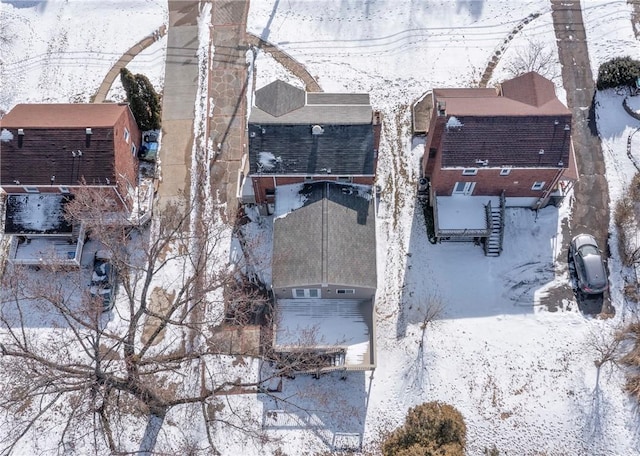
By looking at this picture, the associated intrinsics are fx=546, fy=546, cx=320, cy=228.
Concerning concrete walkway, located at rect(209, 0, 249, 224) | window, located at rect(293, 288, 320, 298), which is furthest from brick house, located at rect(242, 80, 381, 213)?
window, located at rect(293, 288, 320, 298)

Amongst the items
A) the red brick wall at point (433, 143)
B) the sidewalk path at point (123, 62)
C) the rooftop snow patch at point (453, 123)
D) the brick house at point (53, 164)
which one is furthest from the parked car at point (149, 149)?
the rooftop snow patch at point (453, 123)

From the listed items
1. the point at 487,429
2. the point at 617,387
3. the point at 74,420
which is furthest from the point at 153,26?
the point at 617,387

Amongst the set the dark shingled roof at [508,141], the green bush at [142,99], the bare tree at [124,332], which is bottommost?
the bare tree at [124,332]

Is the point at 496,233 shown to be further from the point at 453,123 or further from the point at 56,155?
the point at 56,155

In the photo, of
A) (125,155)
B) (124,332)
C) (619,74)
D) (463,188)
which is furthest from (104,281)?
(619,74)

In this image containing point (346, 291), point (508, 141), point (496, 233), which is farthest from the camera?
point (496, 233)

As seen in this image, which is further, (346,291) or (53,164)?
(53,164)

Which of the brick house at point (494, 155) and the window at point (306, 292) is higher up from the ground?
the brick house at point (494, 155)

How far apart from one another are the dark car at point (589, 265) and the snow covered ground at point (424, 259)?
4.14ft

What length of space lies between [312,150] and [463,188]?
1192 cm

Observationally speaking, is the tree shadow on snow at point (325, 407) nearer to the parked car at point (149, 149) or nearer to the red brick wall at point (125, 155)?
the red brick wall at point (125, 155)

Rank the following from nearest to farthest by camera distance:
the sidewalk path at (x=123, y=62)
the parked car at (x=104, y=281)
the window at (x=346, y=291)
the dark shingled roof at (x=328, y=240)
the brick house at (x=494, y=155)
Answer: the dark shingled roof at (x=328, y=240) → the window at (x=346, y=291) → the brick house at (x=494, y=155) → the parked car at (x=104, y=281) → the sidewalk path at (x=123, y=62)

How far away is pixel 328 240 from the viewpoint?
121ft

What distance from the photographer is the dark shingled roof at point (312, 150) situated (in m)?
38.3
